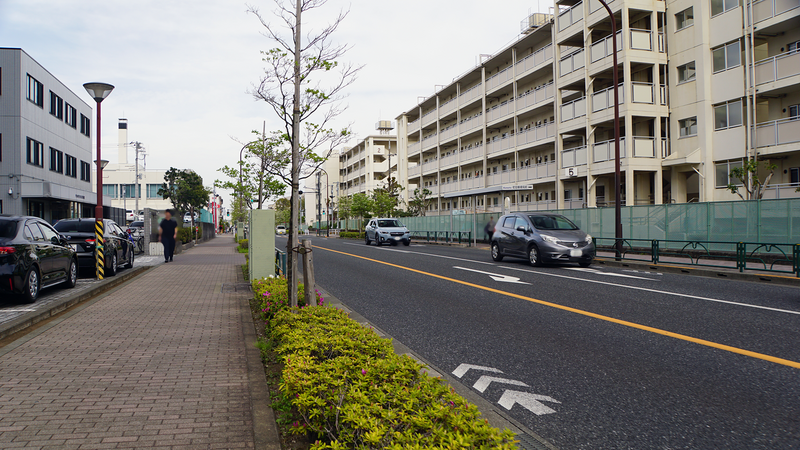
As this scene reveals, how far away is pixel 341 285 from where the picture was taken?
1187 centimetres

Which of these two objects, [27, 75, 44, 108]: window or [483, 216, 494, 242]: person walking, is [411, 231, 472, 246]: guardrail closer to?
[483, 216, 494, 242]: person walking

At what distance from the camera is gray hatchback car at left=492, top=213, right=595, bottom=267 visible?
14.8m

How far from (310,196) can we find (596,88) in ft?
406

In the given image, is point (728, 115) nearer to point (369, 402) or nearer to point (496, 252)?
point (496, 252)

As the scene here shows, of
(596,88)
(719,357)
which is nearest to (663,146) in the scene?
(596,88)

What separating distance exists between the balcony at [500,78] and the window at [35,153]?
30.0 m

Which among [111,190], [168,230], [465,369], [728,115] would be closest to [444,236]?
[728,115]

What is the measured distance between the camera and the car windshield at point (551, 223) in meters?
15.7

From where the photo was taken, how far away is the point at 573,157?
28125 mm

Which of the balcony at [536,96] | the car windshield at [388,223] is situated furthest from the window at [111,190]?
the balcony at [536,96]

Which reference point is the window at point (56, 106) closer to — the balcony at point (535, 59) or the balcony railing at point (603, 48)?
the balcony at point (535, 59)

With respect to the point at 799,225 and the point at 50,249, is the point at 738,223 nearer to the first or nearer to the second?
the point at 799,225

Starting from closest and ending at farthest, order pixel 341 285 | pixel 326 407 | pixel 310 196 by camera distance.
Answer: pixel 326 407 < pixel 341 285 < pixel 310 196

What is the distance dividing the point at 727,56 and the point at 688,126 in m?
3.44
